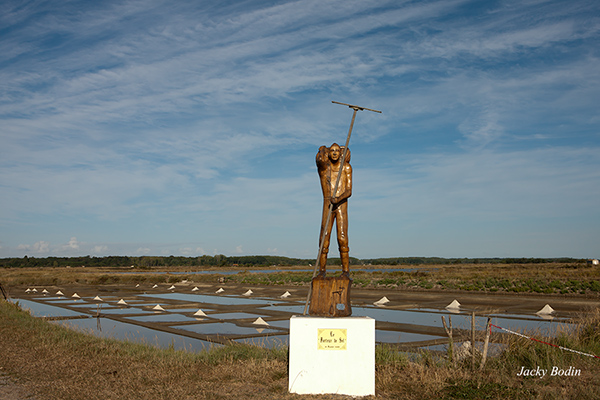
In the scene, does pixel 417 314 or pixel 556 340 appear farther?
pixel 417 314

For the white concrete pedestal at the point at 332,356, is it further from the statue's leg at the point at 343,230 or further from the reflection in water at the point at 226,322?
the reflection in water at the point at 226,322

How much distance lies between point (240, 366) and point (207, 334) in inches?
338

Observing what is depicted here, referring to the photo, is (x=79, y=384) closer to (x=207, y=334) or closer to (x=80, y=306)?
(x=207, y=334)

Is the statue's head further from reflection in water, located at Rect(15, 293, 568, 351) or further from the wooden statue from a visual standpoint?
reflection in water, located at Rect(15, 293, 568, 351)

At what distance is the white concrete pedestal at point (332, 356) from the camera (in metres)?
7.62

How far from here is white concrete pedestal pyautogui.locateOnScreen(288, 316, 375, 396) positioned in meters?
7.62

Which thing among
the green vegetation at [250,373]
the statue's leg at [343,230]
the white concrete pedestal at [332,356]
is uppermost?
the statue's leg at [343,230]

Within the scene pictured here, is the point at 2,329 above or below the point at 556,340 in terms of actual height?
below

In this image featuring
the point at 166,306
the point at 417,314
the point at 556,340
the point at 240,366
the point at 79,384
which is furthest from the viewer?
the point at 166,306

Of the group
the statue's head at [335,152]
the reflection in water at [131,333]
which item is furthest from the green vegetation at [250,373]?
the statue's head at [335,152]

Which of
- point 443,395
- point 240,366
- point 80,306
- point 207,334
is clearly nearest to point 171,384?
point 240,366

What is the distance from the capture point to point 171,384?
27.7 feet

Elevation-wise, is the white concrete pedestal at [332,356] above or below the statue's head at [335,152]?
below

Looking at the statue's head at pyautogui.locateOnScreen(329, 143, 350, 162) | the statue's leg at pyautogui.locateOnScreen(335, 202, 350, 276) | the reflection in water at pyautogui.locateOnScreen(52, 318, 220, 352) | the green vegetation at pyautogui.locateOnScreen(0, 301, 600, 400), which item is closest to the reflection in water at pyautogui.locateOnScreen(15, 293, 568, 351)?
the reflection in water at pyautogui.locateOnScreen(52, 318, 220, 352)
